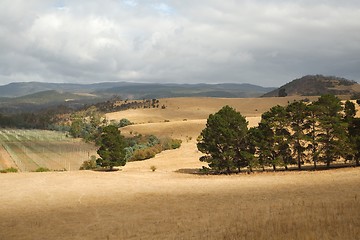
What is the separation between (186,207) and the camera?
29.0 m

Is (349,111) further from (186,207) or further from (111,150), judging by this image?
(111,150)

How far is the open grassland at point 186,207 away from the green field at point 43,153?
106 feet

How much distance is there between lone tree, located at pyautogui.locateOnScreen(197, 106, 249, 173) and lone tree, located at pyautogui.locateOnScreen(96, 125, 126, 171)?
15461mm

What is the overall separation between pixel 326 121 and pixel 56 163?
6079 cm

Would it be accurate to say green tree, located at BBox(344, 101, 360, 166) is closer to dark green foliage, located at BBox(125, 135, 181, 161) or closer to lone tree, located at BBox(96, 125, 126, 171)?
lone tree, located at BBox(96, 125, 126, 171)

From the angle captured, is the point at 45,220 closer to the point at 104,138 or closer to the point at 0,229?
the point at 0,229

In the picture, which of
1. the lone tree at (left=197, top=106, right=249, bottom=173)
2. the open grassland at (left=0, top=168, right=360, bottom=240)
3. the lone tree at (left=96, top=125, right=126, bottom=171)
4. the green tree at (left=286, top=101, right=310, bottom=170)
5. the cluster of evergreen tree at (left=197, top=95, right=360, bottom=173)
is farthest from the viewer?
the lone tree at (left=96, top=125, right=126, bottom=171)

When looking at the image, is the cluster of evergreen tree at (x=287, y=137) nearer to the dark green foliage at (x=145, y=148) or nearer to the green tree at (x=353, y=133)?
the green tree at (x=353, y=133)

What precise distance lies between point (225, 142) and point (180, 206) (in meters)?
23.0

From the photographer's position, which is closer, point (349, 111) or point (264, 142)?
point (349, 111)

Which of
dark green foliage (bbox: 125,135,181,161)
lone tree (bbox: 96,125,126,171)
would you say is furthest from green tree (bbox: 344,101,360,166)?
dark green foliage (bbox: 125,135,181,161)

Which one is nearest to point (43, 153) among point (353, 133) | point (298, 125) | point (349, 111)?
point (298, 125)

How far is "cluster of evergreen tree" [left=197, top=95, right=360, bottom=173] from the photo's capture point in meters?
45.6

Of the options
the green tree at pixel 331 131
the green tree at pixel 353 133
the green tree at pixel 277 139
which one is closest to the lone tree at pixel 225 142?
the green tree at pixel 277 139
